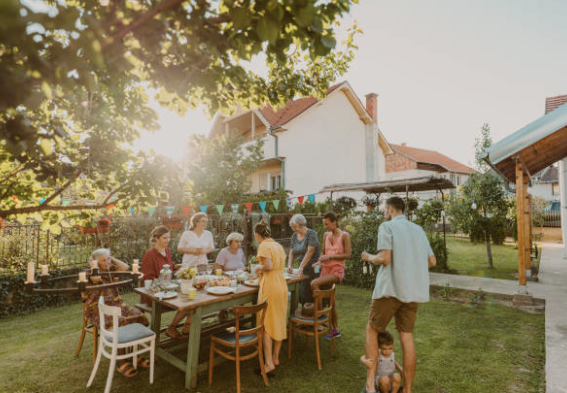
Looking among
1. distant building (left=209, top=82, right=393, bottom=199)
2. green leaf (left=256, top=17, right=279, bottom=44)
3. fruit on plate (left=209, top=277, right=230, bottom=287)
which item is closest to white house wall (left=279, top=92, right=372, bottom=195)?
distant building (left=209, top=82, right=393, bottom=199)

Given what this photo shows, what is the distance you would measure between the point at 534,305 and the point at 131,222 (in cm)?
1026

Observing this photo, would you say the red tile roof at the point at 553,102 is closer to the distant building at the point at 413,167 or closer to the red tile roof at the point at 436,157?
the distant building at the point at 413,167

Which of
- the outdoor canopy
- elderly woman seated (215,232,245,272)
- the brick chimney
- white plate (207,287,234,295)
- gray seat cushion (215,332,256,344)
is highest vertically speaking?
the brick chimney

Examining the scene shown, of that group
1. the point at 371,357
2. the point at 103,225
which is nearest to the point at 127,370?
the point at 371,357

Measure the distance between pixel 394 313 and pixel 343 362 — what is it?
1.44 metres

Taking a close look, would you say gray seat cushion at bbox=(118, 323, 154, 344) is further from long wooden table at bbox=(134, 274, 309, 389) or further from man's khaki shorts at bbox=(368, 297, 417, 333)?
man's khaki shorts at bbox=(368, 297, 417, 333)

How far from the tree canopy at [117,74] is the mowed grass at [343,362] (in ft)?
9.28

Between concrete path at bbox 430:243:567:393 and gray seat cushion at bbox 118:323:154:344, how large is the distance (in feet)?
15.4

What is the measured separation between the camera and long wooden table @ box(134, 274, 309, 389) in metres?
3.82

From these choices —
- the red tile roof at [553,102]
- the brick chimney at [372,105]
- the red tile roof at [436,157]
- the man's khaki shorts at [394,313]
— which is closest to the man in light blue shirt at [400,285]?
the man's khaki shorts at [394,313]

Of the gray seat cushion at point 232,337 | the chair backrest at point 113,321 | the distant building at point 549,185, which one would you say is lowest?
the gray seat cushion at point 232,337

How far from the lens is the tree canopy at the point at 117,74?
48.2 inches

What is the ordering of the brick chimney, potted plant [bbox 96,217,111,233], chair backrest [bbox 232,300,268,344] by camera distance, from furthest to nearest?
the brick chimney < potted plant [bbox 96,217,111,233] < chair backrest [bbox 232,300,268,344]

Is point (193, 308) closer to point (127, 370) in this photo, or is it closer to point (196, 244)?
point (127, 370)
